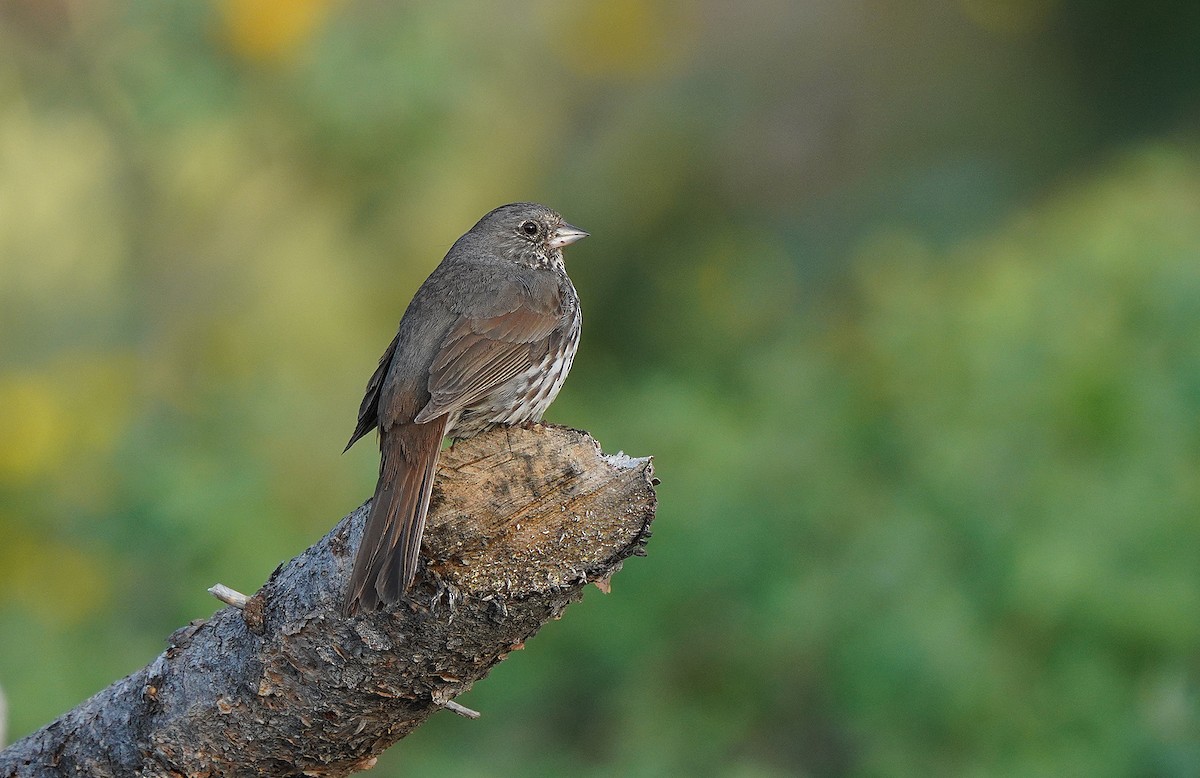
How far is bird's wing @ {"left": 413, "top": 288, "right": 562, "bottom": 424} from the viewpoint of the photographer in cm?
314

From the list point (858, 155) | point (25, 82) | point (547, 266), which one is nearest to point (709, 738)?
point (547, 266)

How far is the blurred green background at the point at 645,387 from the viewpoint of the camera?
4484 millimetres

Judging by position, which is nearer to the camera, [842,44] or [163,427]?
[163,427]

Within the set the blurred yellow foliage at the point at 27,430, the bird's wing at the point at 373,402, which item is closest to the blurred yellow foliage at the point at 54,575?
the blurred yellow foliage at the point at 27,430

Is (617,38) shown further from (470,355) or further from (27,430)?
(470,355)

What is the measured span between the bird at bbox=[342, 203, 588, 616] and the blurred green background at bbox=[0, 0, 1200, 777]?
155cm

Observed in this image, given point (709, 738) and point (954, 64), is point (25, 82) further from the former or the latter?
point (954, 64)

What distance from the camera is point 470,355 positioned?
10.7ft

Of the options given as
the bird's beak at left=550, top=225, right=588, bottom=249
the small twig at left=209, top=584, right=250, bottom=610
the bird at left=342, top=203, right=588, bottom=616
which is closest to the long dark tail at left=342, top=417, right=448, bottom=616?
the bird at left=342, top=203, right=588, bottom=616

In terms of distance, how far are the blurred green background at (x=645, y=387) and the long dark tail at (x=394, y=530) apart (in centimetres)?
211

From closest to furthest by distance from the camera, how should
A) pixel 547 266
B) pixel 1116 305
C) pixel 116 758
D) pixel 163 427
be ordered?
pixel 116 758 < pixel 547 266 < pixel 1116 305 < pixel 163 427

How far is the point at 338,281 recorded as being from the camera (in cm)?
664

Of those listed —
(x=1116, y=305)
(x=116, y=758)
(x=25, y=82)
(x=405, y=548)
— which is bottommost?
(x=116, y=758)

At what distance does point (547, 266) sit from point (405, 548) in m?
1.65
